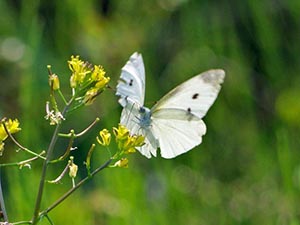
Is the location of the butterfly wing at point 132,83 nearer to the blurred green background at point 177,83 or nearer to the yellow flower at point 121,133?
the yellow flower at point 121,133

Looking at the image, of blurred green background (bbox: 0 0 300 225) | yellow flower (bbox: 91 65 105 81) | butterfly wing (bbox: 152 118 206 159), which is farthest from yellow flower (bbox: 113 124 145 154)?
blurred green background (bbox: 0 0 300 225)

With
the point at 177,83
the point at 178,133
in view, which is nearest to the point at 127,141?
the point at 178,133

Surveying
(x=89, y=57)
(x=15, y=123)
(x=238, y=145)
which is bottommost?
(x=238, y=145)

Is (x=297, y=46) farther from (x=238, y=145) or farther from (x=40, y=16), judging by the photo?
(x=40, y=16)

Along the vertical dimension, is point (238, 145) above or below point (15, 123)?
below

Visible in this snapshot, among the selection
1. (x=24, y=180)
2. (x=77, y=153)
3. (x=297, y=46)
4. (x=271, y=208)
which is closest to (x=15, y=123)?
(x=24, y=180)

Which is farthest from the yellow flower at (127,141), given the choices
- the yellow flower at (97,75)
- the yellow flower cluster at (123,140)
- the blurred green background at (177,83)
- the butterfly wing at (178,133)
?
the blurred green background at (177,83)

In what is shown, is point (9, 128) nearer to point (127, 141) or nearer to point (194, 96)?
point (127, 141)
